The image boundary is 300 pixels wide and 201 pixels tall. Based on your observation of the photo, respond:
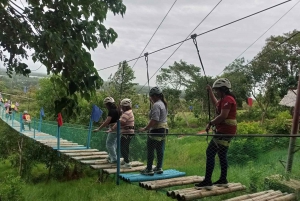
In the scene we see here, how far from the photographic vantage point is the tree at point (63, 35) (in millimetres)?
1960

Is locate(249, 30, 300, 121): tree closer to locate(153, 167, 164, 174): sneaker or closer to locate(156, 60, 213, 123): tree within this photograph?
locate(156, 60, 213, 123): tree

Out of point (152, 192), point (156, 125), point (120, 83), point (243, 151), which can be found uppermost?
point (120, 83)

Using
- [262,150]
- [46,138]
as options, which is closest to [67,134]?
[46,138]

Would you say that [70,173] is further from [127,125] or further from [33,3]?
[33,3]

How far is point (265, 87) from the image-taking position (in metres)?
15.7

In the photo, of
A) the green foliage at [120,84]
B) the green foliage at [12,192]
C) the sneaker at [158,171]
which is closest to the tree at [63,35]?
the sneaker at [158,171]

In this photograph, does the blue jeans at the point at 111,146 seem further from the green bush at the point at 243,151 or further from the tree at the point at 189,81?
the tree at the point at 189,81

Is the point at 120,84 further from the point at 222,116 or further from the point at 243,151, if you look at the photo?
the point at 222,116

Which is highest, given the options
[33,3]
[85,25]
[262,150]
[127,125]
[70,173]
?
[33,3]

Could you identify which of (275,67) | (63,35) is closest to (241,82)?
(275,67)

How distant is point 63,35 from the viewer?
2027 millimetres

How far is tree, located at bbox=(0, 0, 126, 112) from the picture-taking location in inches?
77.2

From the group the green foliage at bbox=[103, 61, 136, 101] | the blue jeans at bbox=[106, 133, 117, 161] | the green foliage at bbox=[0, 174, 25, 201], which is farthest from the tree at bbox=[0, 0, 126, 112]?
the green foliage at bbox=[103, 61, 136, 101]

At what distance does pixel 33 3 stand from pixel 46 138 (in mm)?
5430
